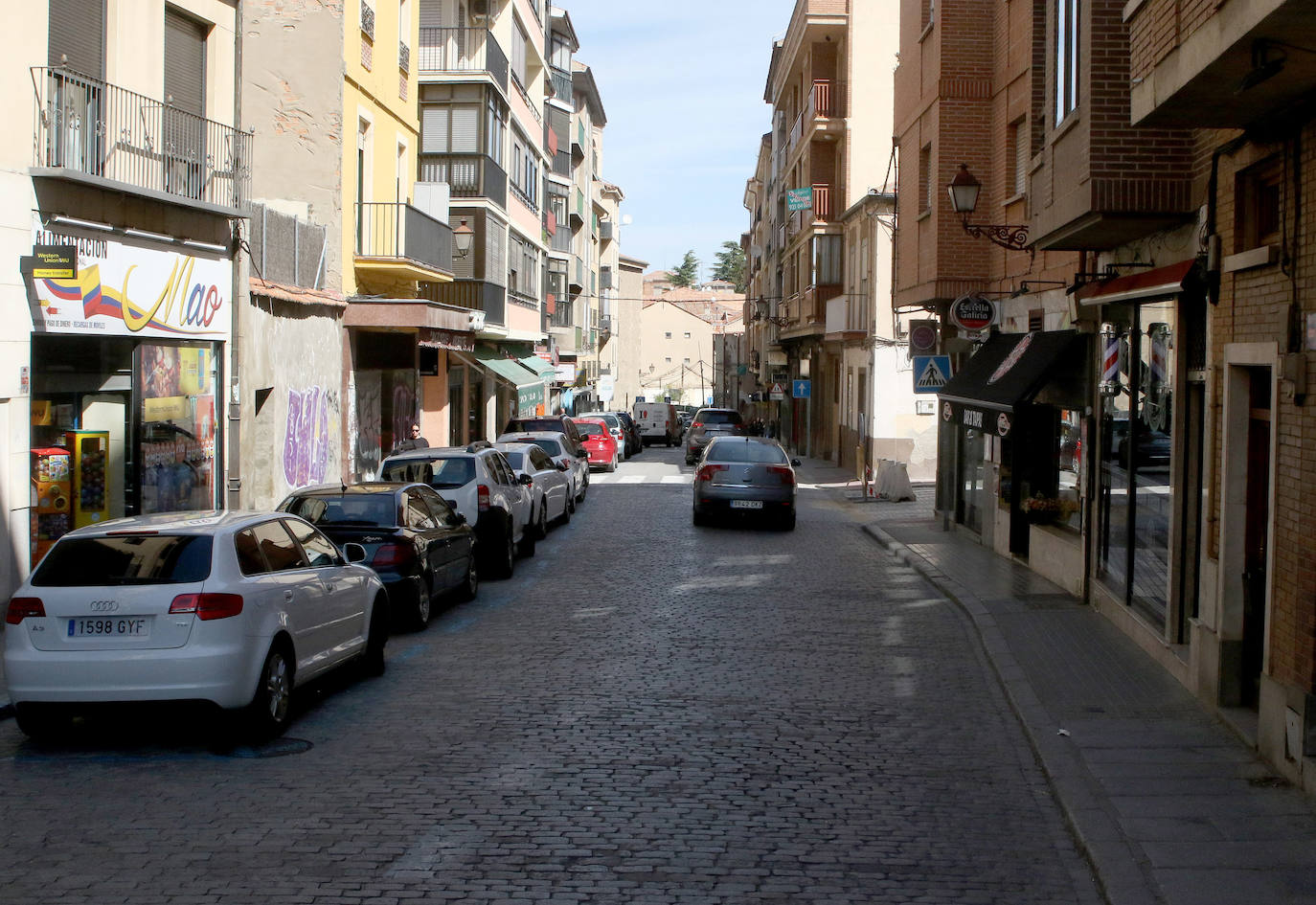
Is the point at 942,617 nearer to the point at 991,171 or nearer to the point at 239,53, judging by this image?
the point at 991,171

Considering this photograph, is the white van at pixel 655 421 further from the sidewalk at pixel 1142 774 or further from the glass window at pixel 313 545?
the glass window at pixel 313 545

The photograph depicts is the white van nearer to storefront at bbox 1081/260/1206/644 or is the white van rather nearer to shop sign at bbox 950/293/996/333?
shop sign at bbox 950/293/996/333

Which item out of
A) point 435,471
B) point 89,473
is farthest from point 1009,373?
point 89,473

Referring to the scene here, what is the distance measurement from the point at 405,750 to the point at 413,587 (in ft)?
14.2

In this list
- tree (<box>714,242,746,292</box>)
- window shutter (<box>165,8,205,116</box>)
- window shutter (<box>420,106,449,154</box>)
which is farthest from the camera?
tree (<box>714,242,746,292</box>)

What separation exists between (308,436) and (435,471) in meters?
5.90

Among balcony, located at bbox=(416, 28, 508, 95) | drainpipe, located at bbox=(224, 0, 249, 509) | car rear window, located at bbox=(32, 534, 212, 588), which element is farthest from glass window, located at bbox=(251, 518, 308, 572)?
balcony, located at bbox=(416, 28, 508, 95)

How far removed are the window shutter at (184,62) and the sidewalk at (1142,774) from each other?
11131 millimetres

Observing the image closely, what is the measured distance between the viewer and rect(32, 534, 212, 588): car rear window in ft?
26.6

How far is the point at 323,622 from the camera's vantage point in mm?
9336

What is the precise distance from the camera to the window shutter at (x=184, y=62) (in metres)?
16.0

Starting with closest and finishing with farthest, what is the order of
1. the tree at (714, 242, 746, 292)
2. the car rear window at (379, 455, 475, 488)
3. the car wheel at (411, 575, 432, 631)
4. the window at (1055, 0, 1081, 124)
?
1. the window at (1055, 0, 1081, 124)
2. the car wheel at (411, 575, 432, 631)
3. the car rear window at (379, 455, 475, 488)
4. the tree at (714, 242, 746, 292)

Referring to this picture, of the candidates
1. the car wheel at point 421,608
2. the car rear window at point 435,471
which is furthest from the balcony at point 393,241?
the car wheel at point 421,608

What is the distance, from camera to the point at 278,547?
9109 mm
